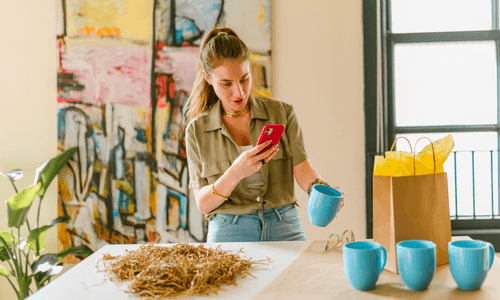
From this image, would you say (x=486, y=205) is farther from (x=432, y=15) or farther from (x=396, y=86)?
(x=432, y=15)

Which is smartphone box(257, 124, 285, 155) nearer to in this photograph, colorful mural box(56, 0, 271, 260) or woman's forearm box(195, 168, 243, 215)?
woman's forearm box(195, 168, 243, 215)

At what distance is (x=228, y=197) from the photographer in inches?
57.7

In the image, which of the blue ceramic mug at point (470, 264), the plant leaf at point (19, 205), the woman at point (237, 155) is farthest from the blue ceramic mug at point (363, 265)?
the plant leaf at point (19, 205)

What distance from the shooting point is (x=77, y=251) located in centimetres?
230

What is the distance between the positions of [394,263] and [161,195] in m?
1.68

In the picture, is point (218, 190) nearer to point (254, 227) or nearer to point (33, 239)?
point (254, 227)

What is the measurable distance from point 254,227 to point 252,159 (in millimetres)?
309

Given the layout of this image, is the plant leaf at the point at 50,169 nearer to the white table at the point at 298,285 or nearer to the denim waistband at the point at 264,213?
the denim waistband at the point at 264,213

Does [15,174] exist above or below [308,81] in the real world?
below

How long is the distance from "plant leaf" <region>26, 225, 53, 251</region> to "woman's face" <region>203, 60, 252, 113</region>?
1.35 m

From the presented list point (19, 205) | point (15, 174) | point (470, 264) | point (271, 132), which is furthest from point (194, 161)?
point (15, 174)

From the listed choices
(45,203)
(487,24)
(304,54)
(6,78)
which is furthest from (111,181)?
(487,24)

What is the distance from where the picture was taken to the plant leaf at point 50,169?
7.29ft

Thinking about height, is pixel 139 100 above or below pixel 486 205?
above
